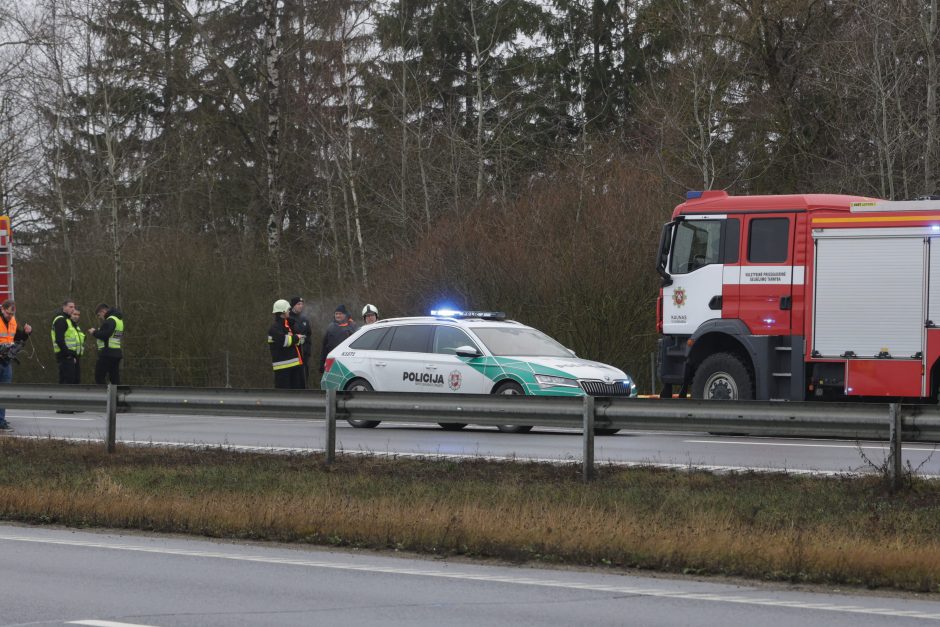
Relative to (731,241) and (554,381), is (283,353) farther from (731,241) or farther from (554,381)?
(731,241)

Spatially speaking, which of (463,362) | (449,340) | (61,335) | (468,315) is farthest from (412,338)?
(61,335)

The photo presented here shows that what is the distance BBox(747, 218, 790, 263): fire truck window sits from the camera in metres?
19.2

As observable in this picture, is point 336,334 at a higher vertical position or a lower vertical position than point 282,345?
higher

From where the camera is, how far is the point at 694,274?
65.0 ft

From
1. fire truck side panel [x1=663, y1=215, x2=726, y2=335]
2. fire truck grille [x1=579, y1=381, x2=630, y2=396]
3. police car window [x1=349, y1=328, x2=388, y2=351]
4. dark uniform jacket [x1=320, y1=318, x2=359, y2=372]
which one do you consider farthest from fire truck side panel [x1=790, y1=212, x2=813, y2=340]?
dark uniform jacket [x1=320, y1=318, x2=359, y2=372]

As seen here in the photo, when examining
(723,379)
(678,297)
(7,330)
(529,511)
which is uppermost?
(678,297)

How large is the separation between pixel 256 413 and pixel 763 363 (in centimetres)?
751

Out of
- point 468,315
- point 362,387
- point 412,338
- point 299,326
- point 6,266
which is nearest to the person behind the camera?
point 412,338

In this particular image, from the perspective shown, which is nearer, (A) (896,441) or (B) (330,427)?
(A) (896,441)

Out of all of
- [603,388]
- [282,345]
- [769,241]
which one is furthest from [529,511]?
[282,345]

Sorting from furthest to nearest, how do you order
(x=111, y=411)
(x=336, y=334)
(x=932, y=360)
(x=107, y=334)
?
(x=107, y=334) < (x=336, y=334) < (x=932, y=360) < (x=111, y=411)

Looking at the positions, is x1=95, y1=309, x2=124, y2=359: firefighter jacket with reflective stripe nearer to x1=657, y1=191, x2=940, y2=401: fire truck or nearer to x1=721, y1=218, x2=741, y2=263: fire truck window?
x1=657, y1=191, x2=940, y2=401: fire truck

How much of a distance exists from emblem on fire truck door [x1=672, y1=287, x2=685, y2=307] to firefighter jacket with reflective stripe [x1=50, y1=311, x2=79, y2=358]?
12.1 metres

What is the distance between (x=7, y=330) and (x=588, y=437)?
37.6ft
